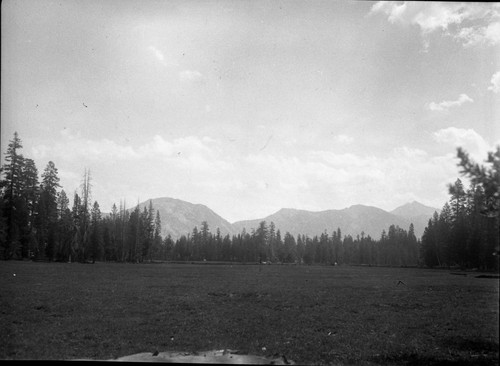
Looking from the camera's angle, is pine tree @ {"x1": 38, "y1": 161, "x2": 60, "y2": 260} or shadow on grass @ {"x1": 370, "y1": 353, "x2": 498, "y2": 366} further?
pine tree @ {"x1": 38, "y1": 161, "x2": 60, "y2": 260}

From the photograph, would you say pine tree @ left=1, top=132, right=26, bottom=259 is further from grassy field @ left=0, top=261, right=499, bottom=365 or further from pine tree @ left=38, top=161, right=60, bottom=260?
grassy field @ left=0, top=261, right=499, bottom=365

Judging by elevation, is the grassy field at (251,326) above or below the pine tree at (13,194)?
below

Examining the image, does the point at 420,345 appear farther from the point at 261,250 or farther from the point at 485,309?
the point at 261,250

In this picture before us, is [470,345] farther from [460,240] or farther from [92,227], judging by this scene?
[92,227]

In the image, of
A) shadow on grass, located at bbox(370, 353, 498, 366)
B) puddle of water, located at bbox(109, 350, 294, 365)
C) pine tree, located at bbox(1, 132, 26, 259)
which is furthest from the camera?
pine tree, located at bbox(1, 132, 26, 259)

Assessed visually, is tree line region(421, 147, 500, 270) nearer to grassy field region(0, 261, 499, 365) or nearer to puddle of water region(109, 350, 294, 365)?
grassy field region(0, 261, 499, 365)

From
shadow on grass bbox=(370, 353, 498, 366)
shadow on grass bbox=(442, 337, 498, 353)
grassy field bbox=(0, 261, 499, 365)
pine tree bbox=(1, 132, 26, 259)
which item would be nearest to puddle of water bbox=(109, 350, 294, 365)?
grassy field bbox=(0, 261, 499, 365)

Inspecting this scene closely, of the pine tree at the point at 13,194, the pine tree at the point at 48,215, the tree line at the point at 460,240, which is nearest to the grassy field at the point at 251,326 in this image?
the tree line at the point at 460,240

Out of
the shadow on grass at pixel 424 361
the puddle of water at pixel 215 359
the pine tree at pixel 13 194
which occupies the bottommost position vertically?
the shadow on grass at pixel 424 361

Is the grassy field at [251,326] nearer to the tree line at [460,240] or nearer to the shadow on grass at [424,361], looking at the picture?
the shadow on grass at [424,361]

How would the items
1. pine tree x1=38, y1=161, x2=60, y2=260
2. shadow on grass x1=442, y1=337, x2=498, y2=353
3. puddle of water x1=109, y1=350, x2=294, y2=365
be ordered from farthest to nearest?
pine tree x1=38, y1=161, x2=60, y2=260 < shadow on grass x1=442, y1=337, x2=498, y2=353 < puddle of water x1=109, y1=350, x2=294, y2=365

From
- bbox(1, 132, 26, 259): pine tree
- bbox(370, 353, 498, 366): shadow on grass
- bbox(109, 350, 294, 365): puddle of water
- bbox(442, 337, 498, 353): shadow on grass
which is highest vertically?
bbox(1, 132, 26, 259): pine tree

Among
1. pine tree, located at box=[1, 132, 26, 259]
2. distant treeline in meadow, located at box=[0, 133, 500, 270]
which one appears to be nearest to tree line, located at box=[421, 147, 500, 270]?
distant treeline in meadow, located at box=[0, 133, 500, 270]

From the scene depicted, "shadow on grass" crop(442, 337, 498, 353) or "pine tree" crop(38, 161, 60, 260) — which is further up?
"pine tree" crop(38, 161, 60, 260)
